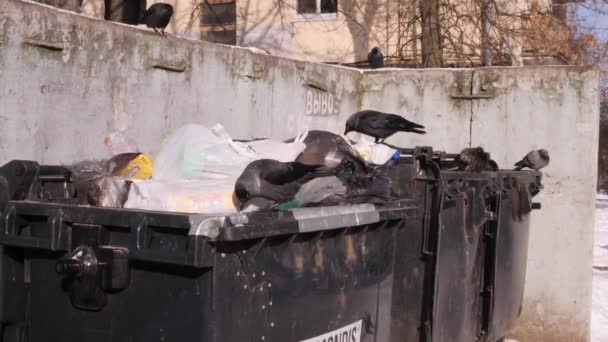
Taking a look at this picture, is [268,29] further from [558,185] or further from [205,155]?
→ [205,155]

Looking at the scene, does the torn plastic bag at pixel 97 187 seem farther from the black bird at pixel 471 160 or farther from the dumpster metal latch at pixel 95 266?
the black bird at pixel 471 160

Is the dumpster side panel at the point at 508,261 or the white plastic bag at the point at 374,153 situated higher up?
the white plastic bag at the point at 374,153

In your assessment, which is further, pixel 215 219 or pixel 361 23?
pixel 361 23

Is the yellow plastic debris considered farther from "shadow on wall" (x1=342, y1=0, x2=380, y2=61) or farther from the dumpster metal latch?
"shadow on wall" (x1=342, y1=0, x2=380, y2=61)

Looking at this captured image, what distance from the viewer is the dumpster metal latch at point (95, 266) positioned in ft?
8.39

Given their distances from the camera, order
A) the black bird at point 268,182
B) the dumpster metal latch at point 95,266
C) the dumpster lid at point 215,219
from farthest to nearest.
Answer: the black bird at point 268,182, the dumpster metal latch at point 95,266, the dumpster lid at point 215,219

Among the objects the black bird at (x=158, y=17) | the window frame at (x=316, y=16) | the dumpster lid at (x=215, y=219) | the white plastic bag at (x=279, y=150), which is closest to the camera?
the dumpster lid at (x=215, y=219)

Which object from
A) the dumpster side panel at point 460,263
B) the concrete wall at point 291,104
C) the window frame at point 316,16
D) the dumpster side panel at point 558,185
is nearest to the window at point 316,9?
the window frame at point 316,16

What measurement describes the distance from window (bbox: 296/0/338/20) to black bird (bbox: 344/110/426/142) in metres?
10.5

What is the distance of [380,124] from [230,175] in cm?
225

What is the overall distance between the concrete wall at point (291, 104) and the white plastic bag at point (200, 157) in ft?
3.46

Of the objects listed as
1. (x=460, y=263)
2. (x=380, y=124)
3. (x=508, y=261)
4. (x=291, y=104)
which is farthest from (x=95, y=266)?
(x=291, y=104)

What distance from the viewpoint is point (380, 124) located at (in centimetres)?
536

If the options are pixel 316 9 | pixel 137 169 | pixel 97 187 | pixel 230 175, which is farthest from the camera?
pixel 316 9
